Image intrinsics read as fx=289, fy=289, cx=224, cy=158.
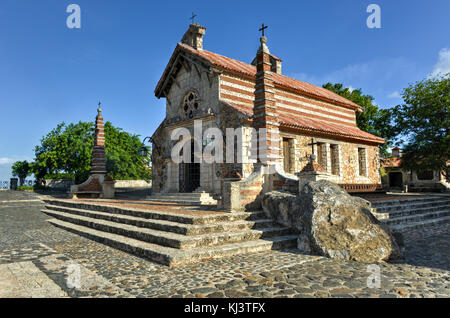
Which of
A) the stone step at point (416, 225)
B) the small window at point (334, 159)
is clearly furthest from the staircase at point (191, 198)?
the small window at point (334, 159)

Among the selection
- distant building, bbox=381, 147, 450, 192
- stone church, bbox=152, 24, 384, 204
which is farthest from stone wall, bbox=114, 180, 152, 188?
distant building, bbox=381, 147, 450, 192

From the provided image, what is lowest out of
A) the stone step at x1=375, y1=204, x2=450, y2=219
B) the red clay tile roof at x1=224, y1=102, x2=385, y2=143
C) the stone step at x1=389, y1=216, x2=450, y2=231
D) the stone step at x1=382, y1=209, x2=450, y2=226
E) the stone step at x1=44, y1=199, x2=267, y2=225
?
the stone step at x1=389, y1=216, x2=450, y2=231

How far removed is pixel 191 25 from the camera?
16391 mm

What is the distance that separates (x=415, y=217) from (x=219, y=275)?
9.46m

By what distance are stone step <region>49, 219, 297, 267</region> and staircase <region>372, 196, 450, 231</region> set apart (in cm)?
465

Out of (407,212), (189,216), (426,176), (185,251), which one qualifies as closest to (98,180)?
(189,216)

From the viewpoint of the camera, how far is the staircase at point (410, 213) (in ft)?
32.0

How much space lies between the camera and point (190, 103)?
15.5 metres

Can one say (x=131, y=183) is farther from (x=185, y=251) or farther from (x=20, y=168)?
(x=185, y=251)

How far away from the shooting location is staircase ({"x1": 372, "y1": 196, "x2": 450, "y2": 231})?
974 centimetres

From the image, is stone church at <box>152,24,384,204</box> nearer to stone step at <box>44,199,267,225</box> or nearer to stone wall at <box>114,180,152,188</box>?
stone step at <box>44,199,267,225</box>

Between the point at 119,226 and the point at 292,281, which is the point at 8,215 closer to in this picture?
the point at 119,226
